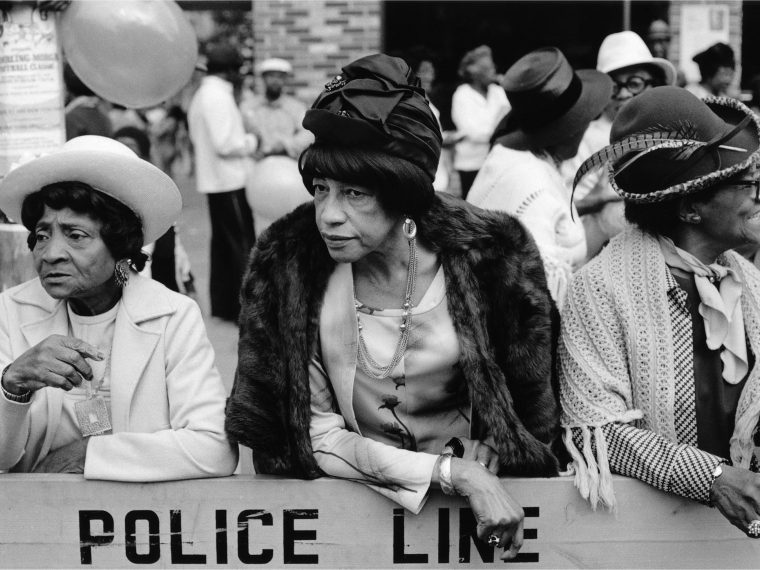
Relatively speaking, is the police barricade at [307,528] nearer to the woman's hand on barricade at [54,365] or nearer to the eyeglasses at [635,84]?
the woman's hand on barricade at [54,365]

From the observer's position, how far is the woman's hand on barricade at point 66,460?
281cm

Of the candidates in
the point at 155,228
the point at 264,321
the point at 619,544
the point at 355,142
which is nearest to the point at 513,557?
the point at 619,544

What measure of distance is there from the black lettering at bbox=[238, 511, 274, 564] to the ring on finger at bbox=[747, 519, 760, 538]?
1161 mm

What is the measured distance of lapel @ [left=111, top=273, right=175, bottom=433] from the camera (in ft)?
9.24

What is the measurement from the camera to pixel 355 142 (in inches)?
99.3

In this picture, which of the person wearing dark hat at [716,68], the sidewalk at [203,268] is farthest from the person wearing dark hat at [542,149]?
the person wearing dark hat at [716,68]

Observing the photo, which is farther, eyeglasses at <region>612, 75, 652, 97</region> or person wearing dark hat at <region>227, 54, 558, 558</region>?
eyeglasses at <region>612, 75, 652, 97</region>

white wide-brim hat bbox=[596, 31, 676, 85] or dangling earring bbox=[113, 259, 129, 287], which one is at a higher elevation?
white wide-brim hat bbox=[596, 31, 676, 85]

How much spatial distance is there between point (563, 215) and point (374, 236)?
1.85 meters

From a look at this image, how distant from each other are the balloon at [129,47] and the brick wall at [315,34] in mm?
6849

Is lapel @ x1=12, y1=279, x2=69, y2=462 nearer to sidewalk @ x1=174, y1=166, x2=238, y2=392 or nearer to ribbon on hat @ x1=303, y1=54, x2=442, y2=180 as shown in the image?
ribbon on hat @ x1=303, y1=54, x2=442, y2=180

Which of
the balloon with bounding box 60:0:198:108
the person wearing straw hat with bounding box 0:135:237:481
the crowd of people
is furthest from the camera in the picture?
the balloon with bounding box 60:0:198:108

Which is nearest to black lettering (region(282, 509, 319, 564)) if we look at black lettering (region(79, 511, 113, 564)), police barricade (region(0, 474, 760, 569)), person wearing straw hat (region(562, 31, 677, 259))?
police barricade (region(0, 474, 760, 569))

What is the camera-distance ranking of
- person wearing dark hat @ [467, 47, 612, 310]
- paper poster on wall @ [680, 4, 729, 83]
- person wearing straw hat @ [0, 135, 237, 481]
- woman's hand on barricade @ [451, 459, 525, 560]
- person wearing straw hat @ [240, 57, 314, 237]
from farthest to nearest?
1. paper poster on wall @ [680, 4, 729, 83]
2. person wearing straw hat @ [240, 57, 314, 237]
3. person wearing dark hat @ [467, 47, 612, 310]
4. person wearing straw hat @ [0, 135, 237, 481]
5. woman's hand on barricade @ [451, 459, 525, 560]
